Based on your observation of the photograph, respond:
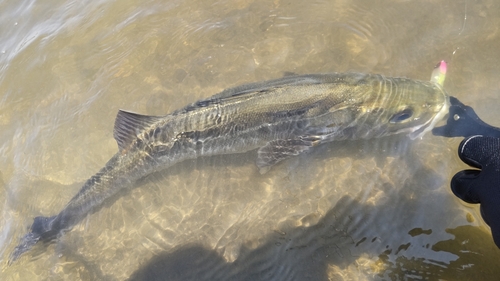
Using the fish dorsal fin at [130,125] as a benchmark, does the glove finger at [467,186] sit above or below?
below

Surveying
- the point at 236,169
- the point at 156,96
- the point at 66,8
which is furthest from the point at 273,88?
the point at 66,8

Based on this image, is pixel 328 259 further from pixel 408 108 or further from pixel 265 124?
pixel 408 108

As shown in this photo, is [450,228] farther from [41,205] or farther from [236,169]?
[41,205]

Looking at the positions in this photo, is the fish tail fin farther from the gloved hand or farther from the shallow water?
the gloved hand

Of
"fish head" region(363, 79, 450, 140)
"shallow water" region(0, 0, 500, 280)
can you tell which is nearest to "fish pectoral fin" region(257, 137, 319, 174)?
"shallow water" region(0, 0, 500, 280)

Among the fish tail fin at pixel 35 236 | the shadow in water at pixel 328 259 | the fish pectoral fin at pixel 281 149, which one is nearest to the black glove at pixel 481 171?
the shadow in water at pixel 328 259

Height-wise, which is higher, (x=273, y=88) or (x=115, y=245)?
(x=273, y=88)

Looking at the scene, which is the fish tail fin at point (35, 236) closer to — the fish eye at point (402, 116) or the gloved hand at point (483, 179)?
the fish eye at point (402, 116)
